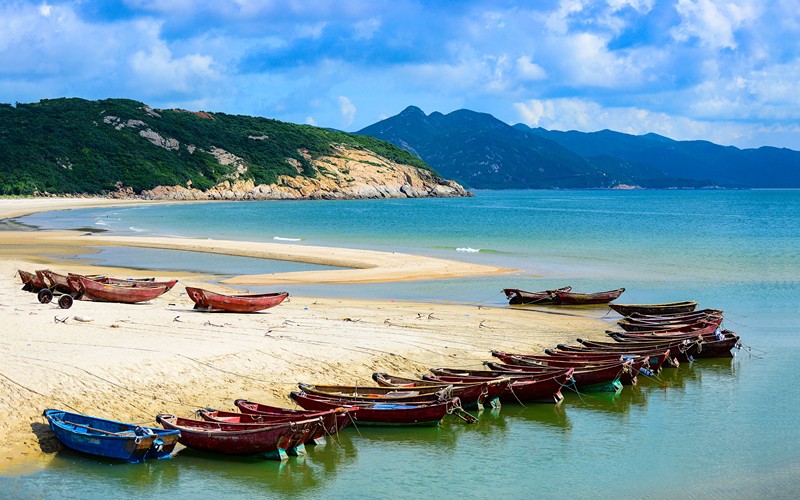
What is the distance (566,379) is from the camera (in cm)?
1881

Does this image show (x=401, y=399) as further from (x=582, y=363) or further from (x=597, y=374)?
(x=582, y=363)

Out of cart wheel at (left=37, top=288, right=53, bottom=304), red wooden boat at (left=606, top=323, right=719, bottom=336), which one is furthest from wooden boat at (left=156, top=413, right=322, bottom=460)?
red wooden boat at (left=606, top=323, right=719, bottom=336)

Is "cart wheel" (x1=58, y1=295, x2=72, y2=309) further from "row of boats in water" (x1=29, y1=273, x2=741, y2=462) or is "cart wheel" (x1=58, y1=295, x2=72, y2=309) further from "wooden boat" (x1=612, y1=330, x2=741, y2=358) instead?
"wooden boat" (x1=612, y1=330, x2=741, y2=358)

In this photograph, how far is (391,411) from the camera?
1638cm

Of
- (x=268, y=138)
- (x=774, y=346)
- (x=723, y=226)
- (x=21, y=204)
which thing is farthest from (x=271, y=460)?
(x=268, y=138)

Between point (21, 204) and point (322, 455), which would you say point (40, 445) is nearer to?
point (322, 455)

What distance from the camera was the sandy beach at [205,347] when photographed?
1559 centimetres

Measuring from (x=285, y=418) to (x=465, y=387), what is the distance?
14.0 feet

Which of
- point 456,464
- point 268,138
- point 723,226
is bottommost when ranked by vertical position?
point 456,464

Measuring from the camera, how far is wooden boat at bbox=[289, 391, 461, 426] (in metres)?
16.3

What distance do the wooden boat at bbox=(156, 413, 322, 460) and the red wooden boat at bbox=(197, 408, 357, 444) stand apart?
246 millimetres

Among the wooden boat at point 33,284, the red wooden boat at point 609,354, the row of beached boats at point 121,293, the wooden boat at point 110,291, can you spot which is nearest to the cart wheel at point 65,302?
the row of beached boats at point 121,293

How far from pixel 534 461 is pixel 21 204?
112214 mm

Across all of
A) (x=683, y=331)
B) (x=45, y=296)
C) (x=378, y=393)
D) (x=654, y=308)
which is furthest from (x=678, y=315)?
(x=45, y=296)
